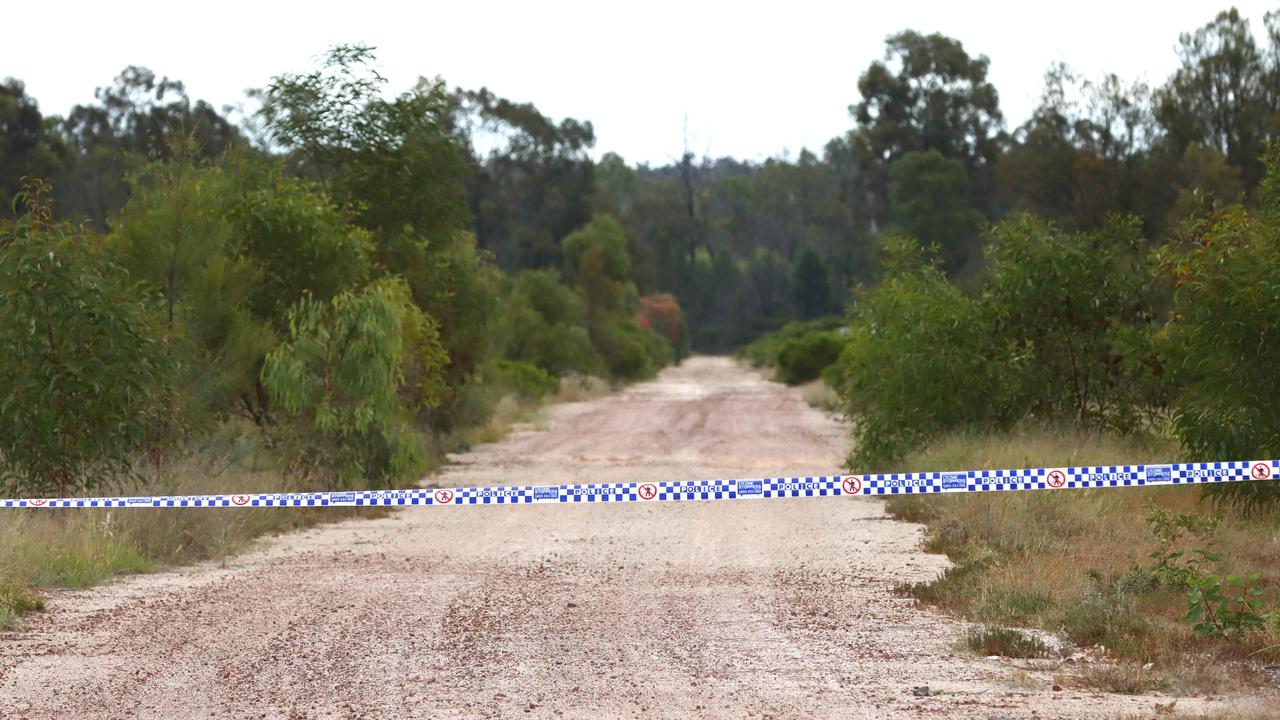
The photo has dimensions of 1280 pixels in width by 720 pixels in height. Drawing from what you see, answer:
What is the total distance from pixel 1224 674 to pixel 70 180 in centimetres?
6744

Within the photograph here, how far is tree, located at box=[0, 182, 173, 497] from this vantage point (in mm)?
13148

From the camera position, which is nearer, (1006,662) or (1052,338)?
(1006,662)

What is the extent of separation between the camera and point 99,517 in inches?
508

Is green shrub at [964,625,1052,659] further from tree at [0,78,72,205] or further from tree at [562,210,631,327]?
tree at [562,210,631,327]

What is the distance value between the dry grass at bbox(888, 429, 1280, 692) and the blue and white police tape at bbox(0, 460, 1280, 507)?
57 centimetres

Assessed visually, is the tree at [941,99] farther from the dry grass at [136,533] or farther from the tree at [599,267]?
the dry grass at [136,533]

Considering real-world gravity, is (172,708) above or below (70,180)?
below

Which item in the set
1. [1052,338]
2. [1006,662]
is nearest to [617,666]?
[1006,662]

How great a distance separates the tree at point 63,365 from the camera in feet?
43.1

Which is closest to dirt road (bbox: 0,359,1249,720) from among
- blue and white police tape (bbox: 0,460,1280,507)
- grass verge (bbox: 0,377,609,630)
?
grass verge (bbox: 0,377,609,630)

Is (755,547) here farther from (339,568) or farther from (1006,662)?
(1006,662)

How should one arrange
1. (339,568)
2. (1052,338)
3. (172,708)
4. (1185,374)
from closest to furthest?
(172,708) < (339,568) < (1185,374) < (1052,338)

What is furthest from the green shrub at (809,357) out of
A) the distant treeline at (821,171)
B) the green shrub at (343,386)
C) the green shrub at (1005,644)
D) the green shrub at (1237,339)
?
the green shrub at (1005,644)

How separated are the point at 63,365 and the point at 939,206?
67511mm
